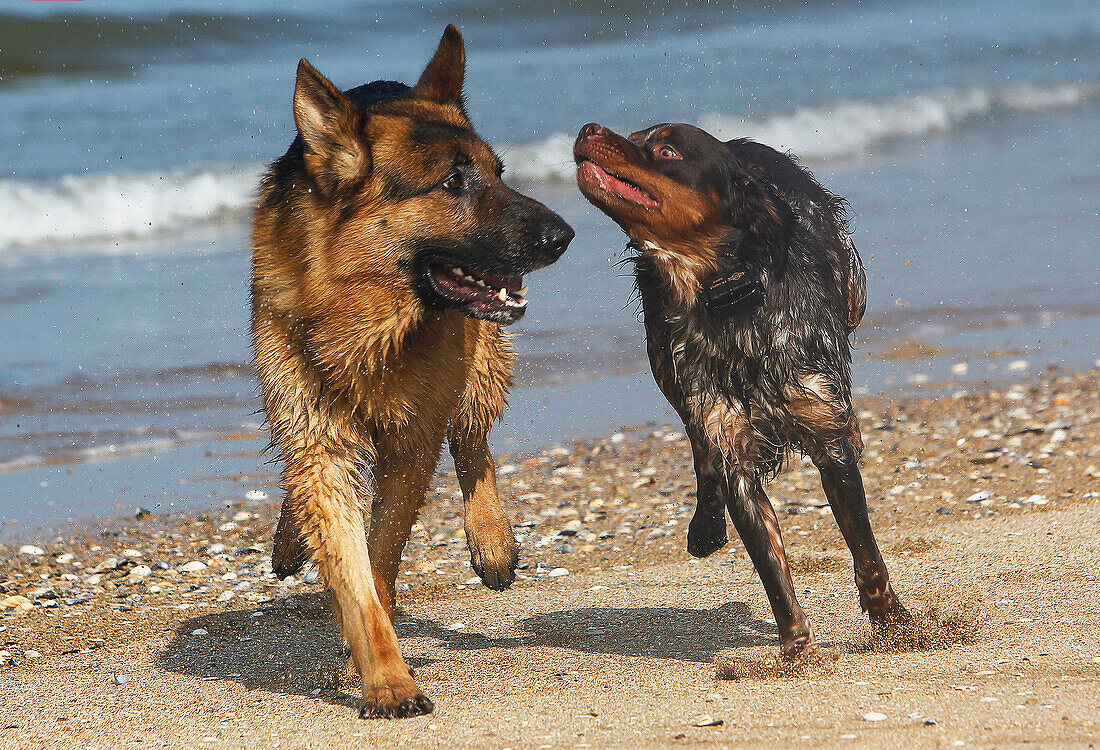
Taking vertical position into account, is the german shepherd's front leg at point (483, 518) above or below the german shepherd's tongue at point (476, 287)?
below

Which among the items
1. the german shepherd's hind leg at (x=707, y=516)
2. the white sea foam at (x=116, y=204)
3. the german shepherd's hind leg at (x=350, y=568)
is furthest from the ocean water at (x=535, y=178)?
the german shepherd's hind leg at (x=350, y=568)

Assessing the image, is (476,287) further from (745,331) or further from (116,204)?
(116,204)

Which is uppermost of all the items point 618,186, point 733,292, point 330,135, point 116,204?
point 116,204

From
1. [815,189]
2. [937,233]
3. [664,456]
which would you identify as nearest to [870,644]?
[815,189]

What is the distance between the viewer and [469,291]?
182 inches

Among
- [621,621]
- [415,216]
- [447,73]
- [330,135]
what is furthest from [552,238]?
[621,621]

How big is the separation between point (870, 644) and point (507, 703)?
1.37 meters

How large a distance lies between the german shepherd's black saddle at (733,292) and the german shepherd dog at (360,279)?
0.56m

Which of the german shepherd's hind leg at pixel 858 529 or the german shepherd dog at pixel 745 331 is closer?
the german shepherd dog at pixel 745 331

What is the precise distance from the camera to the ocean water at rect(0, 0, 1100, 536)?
951 centimetres

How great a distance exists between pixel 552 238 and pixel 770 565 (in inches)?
54.6

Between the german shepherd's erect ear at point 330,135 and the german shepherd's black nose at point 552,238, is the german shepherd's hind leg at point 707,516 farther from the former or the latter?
the german shepherd's erect ear at point 330,135

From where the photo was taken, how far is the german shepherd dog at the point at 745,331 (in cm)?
445

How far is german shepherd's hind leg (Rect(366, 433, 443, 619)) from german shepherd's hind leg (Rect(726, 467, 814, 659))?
48.4 inches
